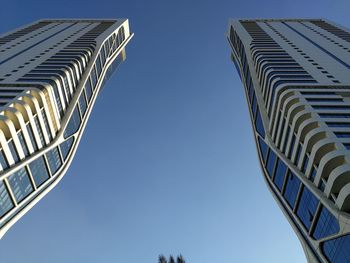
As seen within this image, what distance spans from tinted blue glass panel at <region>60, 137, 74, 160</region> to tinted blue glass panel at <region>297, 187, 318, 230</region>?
4033 cm

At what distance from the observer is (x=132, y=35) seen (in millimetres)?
121500

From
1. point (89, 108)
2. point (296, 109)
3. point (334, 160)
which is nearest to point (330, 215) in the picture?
point (334, 160)

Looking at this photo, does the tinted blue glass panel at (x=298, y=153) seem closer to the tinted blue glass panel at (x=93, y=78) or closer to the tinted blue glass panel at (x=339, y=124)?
the tinted blue glass panel at (x=339, y=124)

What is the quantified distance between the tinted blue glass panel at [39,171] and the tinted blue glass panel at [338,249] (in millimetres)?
40346

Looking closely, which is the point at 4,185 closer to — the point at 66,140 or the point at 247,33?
the point at 66,140

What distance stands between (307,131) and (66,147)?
42.0 meters

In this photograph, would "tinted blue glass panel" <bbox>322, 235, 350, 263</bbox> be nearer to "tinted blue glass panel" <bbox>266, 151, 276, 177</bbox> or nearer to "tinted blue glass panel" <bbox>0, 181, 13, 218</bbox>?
"tinted blue glass panel" <bbox>266, 151, 276, 177</bbox>

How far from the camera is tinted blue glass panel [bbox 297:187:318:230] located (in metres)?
40.4

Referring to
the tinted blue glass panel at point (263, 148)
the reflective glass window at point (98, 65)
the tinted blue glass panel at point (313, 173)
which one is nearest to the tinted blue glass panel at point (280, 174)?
the tinted blue glass panel at point (263, 148)

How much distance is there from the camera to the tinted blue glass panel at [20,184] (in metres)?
46.3

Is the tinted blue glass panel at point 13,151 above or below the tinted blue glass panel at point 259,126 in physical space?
above

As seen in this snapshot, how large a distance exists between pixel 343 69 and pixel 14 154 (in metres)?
53.7

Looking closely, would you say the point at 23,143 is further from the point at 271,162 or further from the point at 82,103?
the point at 271,162

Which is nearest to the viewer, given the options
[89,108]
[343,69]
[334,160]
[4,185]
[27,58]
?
[334,160]
